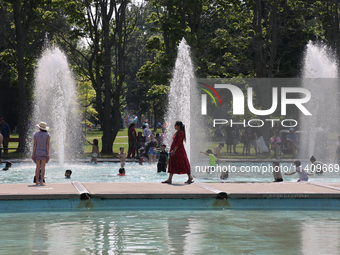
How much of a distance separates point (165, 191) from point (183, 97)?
13366 mm

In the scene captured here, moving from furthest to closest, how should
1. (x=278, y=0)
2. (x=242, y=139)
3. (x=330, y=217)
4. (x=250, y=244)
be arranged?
(x=278, y=0) → (x=242, y=139) → (x=330, y=217) → (x=250, y=244)

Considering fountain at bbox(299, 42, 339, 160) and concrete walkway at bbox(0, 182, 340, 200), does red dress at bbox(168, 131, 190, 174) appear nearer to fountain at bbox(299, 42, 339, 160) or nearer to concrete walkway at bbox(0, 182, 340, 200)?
concrete walkway at bbox(0, 182, 340, 200)

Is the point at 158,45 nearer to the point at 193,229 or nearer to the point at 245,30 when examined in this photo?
the point at 245,30

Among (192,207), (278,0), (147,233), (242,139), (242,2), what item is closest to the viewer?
(147,233)

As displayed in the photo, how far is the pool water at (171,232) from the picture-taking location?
24.4 ft

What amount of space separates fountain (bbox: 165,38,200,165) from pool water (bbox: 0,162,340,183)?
6.63 ft

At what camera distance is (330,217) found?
32.8 ft

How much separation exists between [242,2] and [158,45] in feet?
20.2

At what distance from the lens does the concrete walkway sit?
35.2 feet

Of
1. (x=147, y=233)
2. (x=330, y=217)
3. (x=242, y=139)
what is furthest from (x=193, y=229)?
(x=242, y=139)

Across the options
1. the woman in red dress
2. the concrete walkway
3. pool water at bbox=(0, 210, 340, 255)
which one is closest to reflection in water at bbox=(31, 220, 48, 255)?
pool water at bbox=(0, 210, 340, 255)

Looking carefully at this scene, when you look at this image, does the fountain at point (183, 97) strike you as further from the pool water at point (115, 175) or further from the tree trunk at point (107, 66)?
the tree trunk at point (107, 66)

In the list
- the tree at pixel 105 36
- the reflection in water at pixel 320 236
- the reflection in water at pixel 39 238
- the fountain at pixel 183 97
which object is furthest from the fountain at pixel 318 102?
the reflection in water at pixel 39 238

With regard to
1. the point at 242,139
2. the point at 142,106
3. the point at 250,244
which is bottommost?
the point at 250,244
